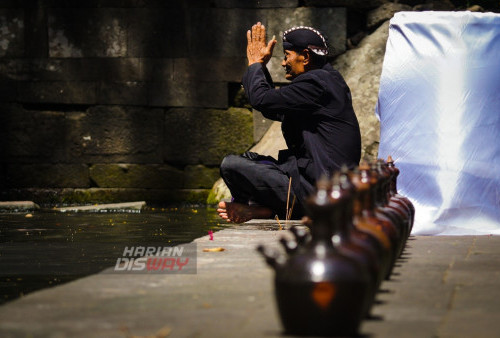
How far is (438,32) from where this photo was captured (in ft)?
22.7

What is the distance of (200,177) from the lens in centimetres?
1130

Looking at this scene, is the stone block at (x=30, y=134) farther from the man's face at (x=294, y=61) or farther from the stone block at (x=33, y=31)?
the man's face at (x=294, y=61)

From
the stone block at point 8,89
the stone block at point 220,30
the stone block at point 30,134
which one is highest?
the stone block at point 220,30

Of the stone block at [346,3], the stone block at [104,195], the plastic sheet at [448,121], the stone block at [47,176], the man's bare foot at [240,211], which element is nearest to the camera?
the man's bare foot at [240,211]

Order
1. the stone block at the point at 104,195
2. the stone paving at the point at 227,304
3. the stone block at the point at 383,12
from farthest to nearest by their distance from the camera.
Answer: the stone block at the point at 104,195 → the stone block at the point at 383,12 → the stone paving at the point at 227,304

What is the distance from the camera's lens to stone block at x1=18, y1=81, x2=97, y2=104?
37.2ft

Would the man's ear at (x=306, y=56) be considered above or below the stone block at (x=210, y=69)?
above

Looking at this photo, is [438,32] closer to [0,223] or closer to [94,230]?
[94,230]

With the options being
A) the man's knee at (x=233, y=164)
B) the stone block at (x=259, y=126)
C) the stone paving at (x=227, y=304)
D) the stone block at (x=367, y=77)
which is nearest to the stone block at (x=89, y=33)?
the stone block at (x=259, y=126)

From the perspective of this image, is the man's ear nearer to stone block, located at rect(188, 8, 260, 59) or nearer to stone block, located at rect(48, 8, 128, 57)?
stone block, located at rect(188, 8, 260, 59)

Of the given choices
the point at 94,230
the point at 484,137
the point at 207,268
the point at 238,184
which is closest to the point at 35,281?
the point at 207,268

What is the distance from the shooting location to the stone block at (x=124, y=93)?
11.3 m

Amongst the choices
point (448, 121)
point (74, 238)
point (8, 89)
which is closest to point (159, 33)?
point (8, 89)

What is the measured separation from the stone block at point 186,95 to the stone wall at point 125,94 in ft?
0.04
